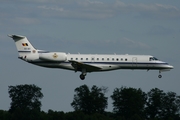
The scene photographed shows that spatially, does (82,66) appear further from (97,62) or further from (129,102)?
(129,102)

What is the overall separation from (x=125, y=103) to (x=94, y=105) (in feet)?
14.9

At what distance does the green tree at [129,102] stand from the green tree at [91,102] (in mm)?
2089

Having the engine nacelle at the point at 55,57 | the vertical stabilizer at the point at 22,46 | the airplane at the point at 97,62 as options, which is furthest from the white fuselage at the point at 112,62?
the vertical stabilizer at the point at 22,46

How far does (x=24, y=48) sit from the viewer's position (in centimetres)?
9594

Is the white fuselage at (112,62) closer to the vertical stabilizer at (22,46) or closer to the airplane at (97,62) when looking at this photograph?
the airplane at (97,62)

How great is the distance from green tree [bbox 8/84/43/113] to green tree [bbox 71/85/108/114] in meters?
7.53

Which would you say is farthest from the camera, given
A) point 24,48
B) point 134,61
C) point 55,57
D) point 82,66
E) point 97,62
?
point 24,48

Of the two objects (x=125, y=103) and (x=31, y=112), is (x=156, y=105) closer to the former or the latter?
(x=125, y=103)

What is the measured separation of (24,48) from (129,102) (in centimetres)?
2846

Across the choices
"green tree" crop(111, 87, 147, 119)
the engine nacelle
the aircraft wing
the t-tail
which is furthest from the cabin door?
"green tree" crop(111, 87, 147, 119)

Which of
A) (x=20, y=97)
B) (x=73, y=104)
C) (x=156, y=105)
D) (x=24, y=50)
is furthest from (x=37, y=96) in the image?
(x=24, y=50)

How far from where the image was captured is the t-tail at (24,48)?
95463 millimetres

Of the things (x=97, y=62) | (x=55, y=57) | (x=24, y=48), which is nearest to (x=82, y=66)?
(x=97, y=62)

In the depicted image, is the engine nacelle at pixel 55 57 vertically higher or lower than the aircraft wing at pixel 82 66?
higher
